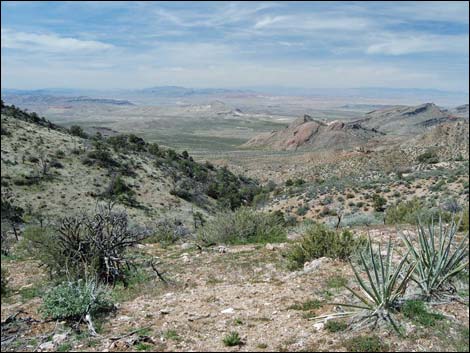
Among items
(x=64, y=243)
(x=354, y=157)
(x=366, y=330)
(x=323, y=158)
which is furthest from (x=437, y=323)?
(x=323, y=158)

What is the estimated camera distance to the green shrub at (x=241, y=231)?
13.3 meters

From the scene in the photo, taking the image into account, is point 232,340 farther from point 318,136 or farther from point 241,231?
point 318,136

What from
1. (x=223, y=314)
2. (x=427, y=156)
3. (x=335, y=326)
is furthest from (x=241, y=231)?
(x=427, y=156)

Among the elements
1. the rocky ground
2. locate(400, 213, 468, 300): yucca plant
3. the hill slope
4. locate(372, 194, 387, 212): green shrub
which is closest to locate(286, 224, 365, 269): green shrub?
the rocky ground

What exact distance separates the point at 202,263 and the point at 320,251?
287 centimetres

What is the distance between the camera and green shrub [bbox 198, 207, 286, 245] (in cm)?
1330

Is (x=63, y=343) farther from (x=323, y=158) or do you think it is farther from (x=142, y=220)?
(x=323, y=158)

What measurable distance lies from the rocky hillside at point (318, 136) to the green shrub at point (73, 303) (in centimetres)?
8004

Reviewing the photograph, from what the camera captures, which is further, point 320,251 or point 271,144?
point 271,144

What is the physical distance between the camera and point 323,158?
6012cm

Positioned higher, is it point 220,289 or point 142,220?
point 220,289

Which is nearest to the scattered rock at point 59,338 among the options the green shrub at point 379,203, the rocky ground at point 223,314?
the rocky ground at point 223,314

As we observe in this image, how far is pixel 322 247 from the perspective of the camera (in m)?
9.45

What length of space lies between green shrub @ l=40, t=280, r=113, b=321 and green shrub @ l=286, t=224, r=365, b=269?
4080mm
